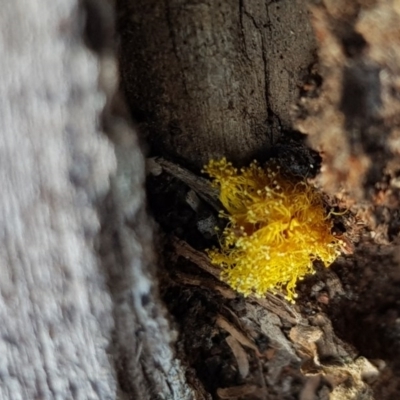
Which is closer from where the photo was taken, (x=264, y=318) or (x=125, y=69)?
(x=125, y=69)

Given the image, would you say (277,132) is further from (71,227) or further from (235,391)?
(235,391)

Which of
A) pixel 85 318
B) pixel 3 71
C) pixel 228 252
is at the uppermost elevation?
pixel 3 71

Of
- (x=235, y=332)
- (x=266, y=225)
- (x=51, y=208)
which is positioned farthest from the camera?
(x=235, y=332)

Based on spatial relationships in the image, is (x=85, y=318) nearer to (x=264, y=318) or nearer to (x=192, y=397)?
(x=192, y=397)

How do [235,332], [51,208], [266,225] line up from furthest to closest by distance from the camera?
[235,332], [266,225], [51,208]

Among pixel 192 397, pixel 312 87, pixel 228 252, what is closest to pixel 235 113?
pixel 312 87

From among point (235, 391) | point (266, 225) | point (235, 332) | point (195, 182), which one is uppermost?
point (195, 182)

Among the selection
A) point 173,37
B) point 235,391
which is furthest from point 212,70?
point 235,391
